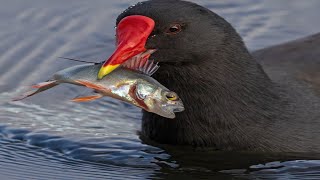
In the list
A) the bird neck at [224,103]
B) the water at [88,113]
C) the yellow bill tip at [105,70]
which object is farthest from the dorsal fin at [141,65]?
the water at [88,113]

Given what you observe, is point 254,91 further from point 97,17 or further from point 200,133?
point 97,17

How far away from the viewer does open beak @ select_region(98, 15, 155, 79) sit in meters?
6.58

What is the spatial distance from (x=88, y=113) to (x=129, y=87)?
1.86 meters

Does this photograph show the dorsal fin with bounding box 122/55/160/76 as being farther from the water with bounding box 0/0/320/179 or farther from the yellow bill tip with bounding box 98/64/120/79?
the water with bounding box 0/0/320/179

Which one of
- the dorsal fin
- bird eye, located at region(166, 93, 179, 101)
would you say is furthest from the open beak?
bird eye, located at region(166, 93, 179, 101)

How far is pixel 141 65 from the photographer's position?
664cm

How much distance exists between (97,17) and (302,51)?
8.12 feet

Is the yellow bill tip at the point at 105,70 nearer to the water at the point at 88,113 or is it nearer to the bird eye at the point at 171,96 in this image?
the bird eye at the point at 171,96

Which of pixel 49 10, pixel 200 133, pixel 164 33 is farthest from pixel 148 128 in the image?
pixel 49 10

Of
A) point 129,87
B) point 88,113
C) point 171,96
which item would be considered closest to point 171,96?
point 171,96

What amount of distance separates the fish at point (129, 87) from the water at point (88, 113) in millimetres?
763

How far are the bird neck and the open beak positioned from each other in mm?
408

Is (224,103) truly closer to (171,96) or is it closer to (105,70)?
Answer: (171,96)

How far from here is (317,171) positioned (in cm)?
713
